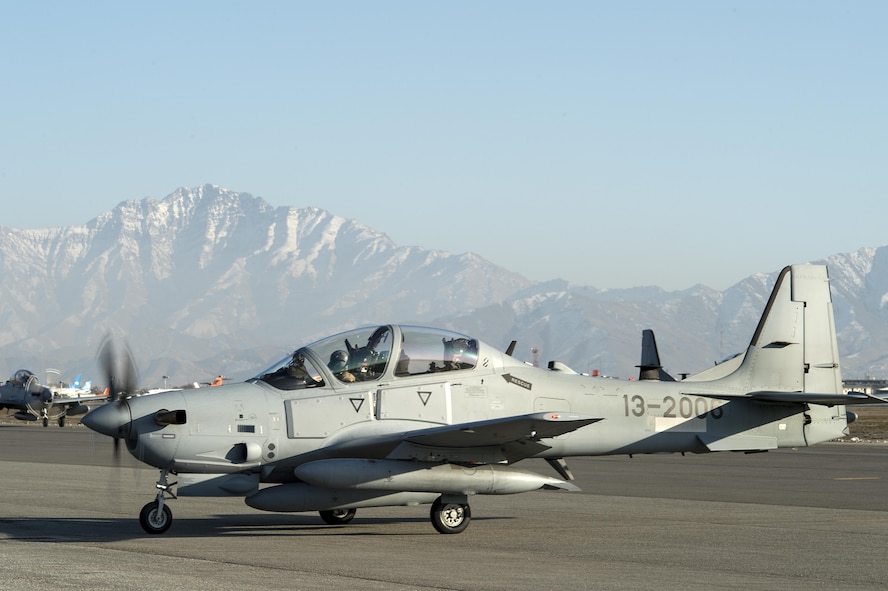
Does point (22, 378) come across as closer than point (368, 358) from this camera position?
No

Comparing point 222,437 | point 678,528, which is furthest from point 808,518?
point 222,437

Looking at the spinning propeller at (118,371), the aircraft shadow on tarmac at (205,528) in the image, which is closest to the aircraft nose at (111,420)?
the spinning propeller at (118,371)

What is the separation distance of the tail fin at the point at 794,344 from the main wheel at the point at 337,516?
6.02m

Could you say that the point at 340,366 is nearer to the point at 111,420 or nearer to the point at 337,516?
the point at 337,516

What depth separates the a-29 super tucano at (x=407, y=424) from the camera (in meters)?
15.7

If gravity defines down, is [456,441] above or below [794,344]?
below

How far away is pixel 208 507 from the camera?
20.4 metres

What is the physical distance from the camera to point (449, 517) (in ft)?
54.3

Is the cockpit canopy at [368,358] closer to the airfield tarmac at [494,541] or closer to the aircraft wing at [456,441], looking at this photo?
the aircraft wing at [456,441]

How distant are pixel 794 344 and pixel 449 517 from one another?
6.30 meters

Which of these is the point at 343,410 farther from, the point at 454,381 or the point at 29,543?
the point at 29,543

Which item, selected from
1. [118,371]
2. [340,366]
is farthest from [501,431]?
[118,371]

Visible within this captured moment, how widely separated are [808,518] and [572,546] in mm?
5097

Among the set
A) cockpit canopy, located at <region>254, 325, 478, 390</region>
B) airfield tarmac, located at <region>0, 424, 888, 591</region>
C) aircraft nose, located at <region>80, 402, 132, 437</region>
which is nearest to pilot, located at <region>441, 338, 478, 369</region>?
cockpit canopy, located at <region>254, 325, 478, 390</region>
